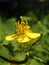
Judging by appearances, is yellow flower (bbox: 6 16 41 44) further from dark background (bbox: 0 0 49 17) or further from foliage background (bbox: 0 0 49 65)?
dark background (bbox: 0 0 49 17)

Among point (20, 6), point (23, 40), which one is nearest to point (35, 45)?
point (23, 40)

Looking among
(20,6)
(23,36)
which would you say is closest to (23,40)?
(23,36)

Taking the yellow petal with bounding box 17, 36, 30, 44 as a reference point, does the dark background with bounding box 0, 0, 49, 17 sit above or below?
below

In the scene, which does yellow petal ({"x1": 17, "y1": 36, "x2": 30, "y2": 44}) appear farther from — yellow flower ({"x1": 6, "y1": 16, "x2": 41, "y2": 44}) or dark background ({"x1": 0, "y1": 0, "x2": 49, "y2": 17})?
dark background ({"x1": 0, "y1": 0, "x2": 49, "y2": 17})

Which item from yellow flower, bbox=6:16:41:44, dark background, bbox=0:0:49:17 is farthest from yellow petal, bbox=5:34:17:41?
dark background, bbox=0:0:49:17

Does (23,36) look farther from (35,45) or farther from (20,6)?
(20,6)

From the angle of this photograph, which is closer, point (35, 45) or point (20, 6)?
point (35, 45)

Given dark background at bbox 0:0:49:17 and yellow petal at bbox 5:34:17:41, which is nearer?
yellow petal at bbox 5:34:17:41

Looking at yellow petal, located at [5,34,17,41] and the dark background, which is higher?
yellow petal, located at [5,34,17,41]


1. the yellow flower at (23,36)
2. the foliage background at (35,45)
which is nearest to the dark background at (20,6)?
the foliage background at (35,45)

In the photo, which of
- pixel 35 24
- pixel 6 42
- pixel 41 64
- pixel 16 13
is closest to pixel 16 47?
pixel 6 42

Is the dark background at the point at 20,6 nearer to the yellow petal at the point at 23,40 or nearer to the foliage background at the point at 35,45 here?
the foliage background at the point at 35,45

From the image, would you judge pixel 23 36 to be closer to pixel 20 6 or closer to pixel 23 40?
pixel 23 40
